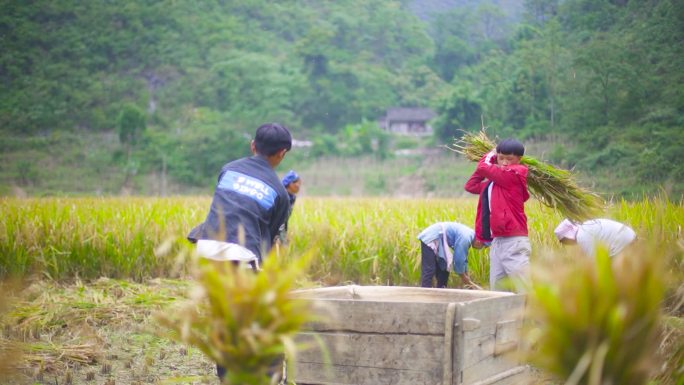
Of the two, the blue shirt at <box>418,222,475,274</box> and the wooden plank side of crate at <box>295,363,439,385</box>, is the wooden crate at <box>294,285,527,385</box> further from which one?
the blue shirt at <box>418,222,475,274</box>

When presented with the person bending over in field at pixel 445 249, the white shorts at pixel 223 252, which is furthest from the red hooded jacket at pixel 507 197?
the white shorts at pixel 223 252

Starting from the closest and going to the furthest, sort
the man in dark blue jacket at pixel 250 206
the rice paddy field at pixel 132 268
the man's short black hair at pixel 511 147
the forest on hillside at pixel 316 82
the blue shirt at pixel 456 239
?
the man in dark blue jacket at pixel 250 206 → the man's short black hair at pixel 511 147 → the rice paddy field at pixel 132 268 → the blue shirt at pixel 456 239 → the forest on hillside at pixel 316 82

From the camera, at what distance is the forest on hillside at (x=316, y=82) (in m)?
24.2

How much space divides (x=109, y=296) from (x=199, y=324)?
5020mm

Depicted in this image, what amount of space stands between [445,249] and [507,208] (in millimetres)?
1216

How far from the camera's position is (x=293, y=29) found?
57.3 m

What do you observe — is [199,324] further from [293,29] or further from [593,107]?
[293,29]

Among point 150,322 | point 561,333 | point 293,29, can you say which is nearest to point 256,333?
point 561,333

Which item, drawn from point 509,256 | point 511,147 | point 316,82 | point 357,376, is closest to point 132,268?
point 509,256

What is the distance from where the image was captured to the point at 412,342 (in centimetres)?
321

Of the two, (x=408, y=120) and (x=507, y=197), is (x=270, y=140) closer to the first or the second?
(x=507, y=197)

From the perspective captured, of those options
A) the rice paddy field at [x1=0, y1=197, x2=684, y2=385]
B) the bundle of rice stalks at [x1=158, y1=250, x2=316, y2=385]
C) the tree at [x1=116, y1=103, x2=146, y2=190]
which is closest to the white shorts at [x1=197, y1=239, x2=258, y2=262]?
the bundle of rice stalks at [x1=158, y1=250, x2=316, y2=385]

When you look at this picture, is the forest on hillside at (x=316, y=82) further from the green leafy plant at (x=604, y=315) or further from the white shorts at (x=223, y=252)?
the green leafy plant at (x=604, y=315)

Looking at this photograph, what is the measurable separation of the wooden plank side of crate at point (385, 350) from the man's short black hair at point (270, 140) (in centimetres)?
83
